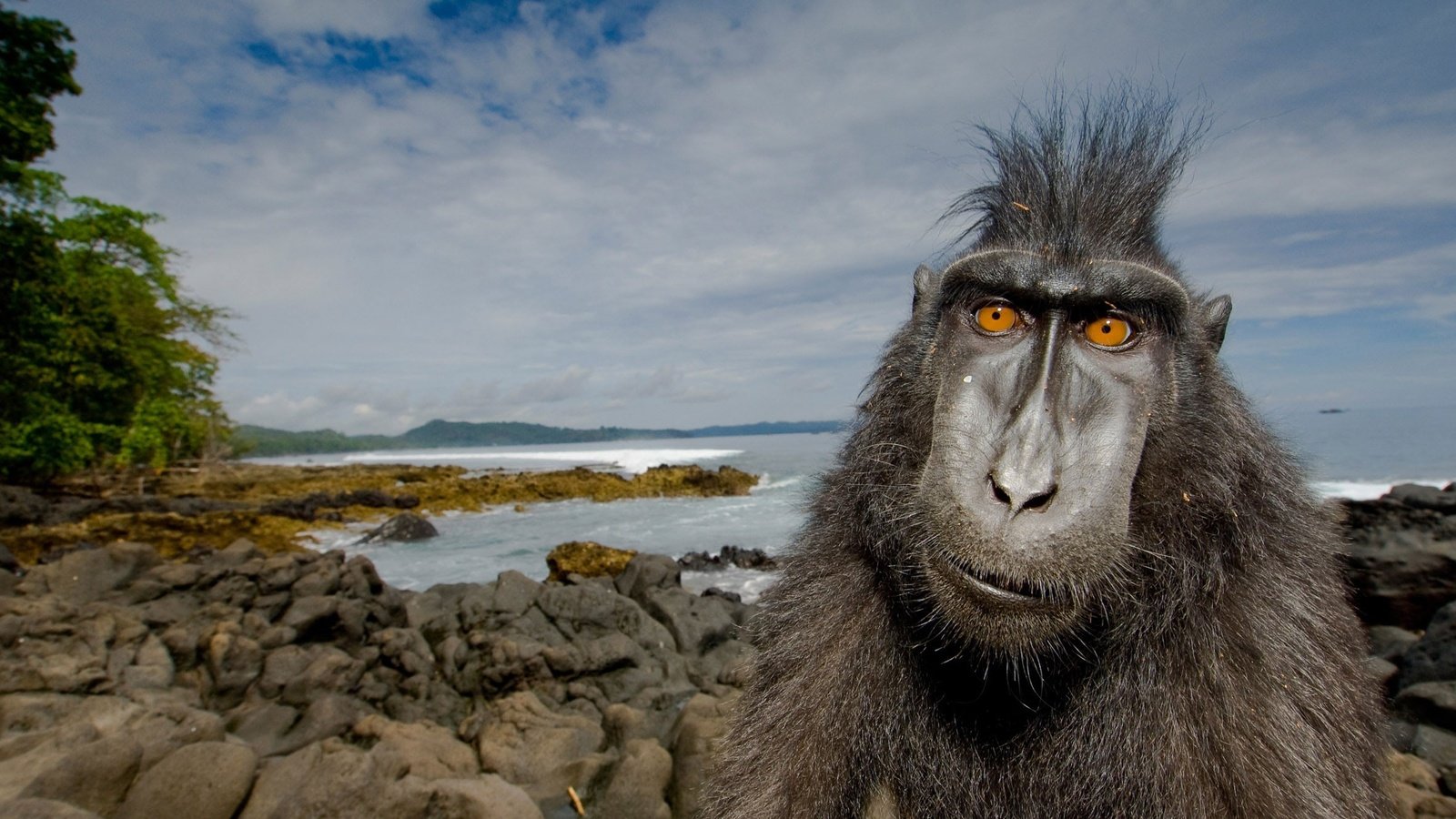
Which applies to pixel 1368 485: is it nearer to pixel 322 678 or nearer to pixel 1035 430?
pixel 1035 430

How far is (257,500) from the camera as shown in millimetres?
27266

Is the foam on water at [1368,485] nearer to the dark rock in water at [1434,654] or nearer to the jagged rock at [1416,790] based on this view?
the dark rock in water at [1434,654]

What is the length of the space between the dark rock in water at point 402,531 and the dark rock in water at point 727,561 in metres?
8.20

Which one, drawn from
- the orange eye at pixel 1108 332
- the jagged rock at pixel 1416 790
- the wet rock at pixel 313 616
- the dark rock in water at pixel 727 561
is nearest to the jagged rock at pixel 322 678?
the wet rock at pixel 313 616

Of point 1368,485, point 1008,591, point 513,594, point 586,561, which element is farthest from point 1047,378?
point 1368,485

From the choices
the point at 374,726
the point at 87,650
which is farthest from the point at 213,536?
the point at 374,726

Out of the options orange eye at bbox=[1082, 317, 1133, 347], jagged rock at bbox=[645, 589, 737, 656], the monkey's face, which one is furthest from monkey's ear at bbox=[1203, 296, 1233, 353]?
jagged rock at bbox=[645, 589, 737, 656]

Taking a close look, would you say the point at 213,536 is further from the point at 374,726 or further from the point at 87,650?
the point at 374,726

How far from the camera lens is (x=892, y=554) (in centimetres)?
271

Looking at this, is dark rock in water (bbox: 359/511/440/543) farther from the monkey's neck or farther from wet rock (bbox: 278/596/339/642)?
the monkey's neck

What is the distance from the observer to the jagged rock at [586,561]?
13.7 m

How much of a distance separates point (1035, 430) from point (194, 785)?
4.87m

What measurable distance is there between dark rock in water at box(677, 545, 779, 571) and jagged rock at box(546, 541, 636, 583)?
273 centimetres

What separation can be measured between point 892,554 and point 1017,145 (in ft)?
6.15
